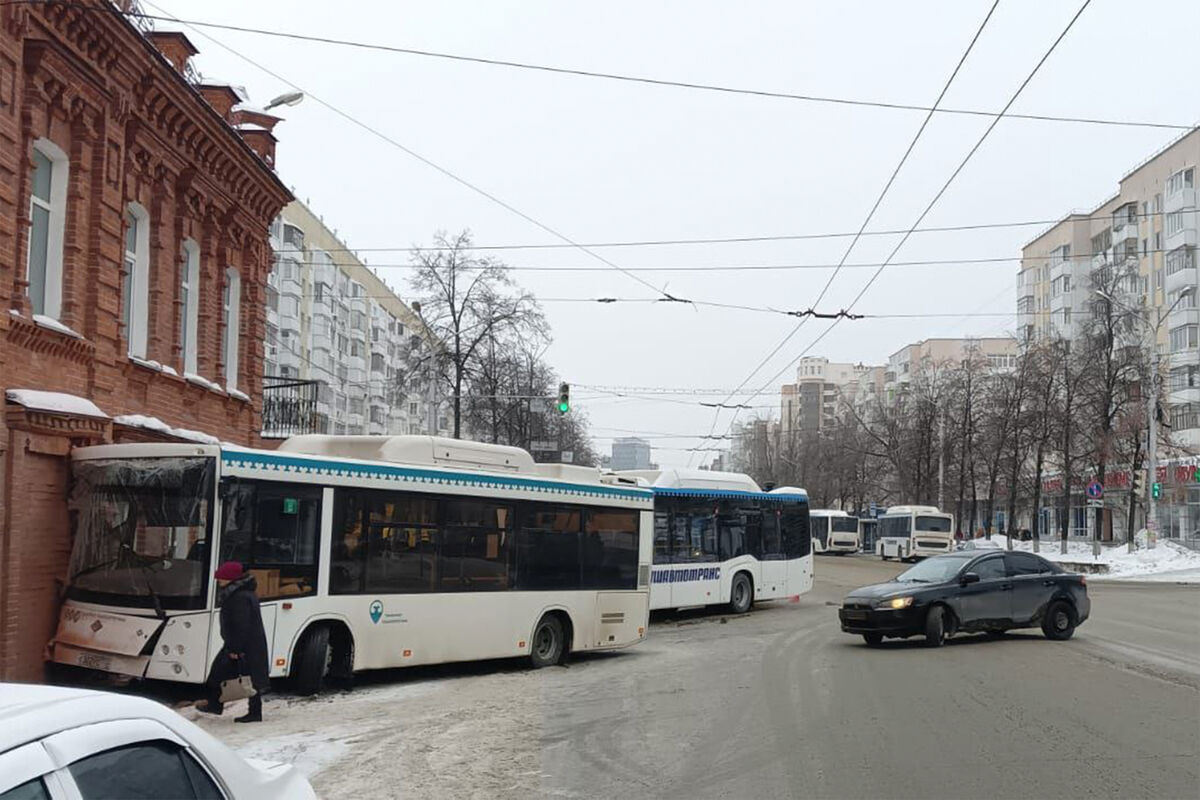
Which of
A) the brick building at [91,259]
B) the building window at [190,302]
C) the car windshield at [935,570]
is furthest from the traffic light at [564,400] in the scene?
the car windshield at [935,570]

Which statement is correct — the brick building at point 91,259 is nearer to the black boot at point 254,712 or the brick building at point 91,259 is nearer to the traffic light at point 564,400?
the black boot at point 254,712

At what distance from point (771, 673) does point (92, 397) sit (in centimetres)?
949

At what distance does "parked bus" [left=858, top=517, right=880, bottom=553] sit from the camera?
81.5m

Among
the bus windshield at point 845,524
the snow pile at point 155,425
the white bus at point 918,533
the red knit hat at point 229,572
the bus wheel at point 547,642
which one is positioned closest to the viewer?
the red knit hat at point 229,572

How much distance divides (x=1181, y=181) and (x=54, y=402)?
67.3 m

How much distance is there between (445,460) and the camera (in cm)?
1555

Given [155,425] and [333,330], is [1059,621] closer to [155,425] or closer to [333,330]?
[155,425]

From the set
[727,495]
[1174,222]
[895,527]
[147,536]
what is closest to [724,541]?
[727,495]

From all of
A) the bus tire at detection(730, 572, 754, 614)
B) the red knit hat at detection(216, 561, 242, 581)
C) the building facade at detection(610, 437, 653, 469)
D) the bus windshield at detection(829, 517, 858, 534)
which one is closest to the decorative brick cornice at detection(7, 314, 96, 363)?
the red knit hat at detection(216, 561, 242, 581)

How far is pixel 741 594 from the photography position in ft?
88.5

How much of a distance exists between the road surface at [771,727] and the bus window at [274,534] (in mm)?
1353

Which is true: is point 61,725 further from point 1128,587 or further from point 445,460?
point 1128,587

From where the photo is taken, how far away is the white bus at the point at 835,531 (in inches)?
2955

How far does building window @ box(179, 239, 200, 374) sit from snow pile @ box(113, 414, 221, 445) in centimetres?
203
